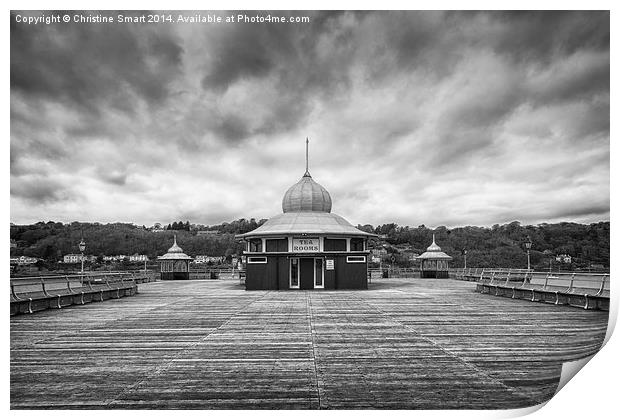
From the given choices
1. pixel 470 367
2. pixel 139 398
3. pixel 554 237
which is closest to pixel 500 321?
pixel 554 237

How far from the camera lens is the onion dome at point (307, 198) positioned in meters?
32.3

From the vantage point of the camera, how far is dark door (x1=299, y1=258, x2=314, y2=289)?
28406mm

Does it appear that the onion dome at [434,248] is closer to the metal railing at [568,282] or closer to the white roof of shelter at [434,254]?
the white roof of shelter at [434,254]

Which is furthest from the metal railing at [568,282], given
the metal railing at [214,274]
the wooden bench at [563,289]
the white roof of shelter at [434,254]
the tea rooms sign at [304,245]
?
the metal railing at [214,274]

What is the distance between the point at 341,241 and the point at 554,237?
60.1ft

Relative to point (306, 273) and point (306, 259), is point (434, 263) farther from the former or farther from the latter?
point (306, 273)

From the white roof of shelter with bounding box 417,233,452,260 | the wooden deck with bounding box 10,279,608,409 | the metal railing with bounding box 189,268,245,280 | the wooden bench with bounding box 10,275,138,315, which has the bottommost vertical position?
the metal railing with bounding box 189,268,245,280

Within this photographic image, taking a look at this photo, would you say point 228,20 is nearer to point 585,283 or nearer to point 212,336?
point 212,336

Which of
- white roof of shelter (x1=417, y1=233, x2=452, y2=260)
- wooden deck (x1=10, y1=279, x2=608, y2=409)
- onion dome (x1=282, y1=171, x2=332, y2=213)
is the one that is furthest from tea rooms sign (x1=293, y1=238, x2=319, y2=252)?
white roof of shelter (x1=417, y1=233, x2=452, y2=260)

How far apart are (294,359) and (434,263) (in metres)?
39.0

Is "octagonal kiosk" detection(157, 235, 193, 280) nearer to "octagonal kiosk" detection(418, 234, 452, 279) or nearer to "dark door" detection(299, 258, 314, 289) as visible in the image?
"dark door" detection(299, 258, 314, 289)

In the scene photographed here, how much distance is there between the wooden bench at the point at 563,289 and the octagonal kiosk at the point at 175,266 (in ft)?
93.3

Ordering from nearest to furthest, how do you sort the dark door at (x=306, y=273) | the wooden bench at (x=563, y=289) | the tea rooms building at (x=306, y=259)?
1. the wooden bench at (x=563, y=289)
2. the tea rooms building at (x=306, y=259)
3. the dark door at (x=306, y=273)

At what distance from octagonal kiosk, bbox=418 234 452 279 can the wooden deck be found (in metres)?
30.5
